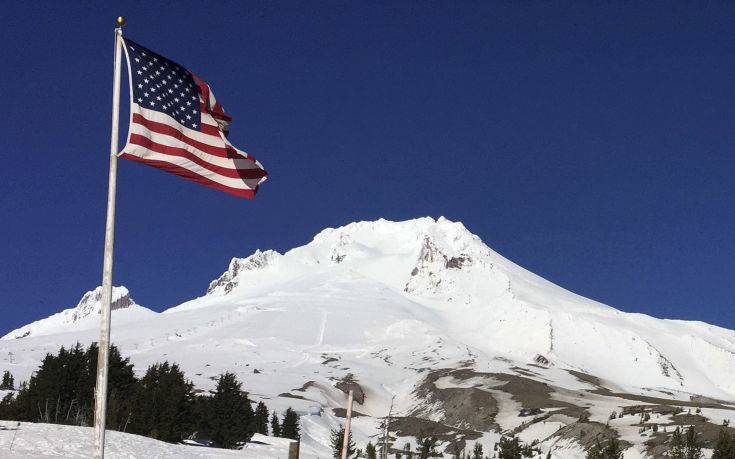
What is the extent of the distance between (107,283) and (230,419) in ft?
140

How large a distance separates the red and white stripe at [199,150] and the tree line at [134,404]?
3107cm

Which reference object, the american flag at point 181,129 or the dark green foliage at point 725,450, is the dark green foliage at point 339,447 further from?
the american flag at point 181,129

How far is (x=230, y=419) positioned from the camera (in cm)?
5516

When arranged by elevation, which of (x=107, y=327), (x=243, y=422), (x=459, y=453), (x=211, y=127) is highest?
(x=211, y=127)

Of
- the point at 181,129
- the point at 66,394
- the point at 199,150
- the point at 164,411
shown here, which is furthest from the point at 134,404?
the point at 181,129

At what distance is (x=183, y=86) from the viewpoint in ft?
54.0

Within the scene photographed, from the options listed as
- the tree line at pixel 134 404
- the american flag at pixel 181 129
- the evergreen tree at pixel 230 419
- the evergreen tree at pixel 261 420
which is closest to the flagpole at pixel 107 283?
the american flag at pixel 181 129

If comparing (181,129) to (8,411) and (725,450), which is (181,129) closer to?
(8,411)

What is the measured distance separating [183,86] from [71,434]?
69.0 ft

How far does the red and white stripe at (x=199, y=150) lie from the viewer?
15188mm

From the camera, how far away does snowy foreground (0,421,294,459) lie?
94.5 ft

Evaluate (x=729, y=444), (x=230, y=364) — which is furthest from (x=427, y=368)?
(x=729, y=444)

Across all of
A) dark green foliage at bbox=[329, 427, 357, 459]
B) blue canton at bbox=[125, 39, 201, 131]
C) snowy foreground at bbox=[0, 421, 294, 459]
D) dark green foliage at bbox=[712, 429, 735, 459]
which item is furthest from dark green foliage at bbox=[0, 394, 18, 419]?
dark green foliage at bbox=[712, 429, 735, 459]

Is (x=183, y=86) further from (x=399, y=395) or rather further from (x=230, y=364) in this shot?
(x=230, y=364)
